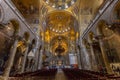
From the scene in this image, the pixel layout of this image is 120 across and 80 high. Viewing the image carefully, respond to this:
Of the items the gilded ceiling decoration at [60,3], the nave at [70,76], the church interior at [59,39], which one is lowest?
the nave at [70,76]

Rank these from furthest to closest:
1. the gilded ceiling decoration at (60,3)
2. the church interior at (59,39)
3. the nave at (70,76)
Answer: the gilded ceiling decoration at (60,3) → the church interior at (59,39) → the nave at (70,76)

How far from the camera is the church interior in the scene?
30.2 ft

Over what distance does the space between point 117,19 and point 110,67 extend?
5.16m

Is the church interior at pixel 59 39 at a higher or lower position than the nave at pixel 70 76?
higher

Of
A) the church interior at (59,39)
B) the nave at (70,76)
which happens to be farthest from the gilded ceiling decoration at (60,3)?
the nave at (70,76)

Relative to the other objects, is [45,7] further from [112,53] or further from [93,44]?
[112,53]

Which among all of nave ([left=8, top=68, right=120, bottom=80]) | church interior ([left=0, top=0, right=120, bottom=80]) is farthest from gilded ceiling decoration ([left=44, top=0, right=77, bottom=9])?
nave ([left=8, top=68, right=120, bottom=80])

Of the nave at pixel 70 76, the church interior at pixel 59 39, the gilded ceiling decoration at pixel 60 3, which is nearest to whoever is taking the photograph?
the nave at pixel 70 76

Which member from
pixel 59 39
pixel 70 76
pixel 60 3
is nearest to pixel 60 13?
pixel 60 3

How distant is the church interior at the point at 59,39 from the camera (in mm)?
9211

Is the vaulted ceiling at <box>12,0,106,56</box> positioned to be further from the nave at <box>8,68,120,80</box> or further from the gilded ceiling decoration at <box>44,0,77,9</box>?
the nave at <box>8,68,120,80</box>

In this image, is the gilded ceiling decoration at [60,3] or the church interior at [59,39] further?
the gilded ceiling decoration at [60,3]

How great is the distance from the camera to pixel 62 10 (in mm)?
23453

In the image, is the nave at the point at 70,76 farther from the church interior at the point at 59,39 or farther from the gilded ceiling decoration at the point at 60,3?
the gilded ceiling decoration at the point at 60,3
